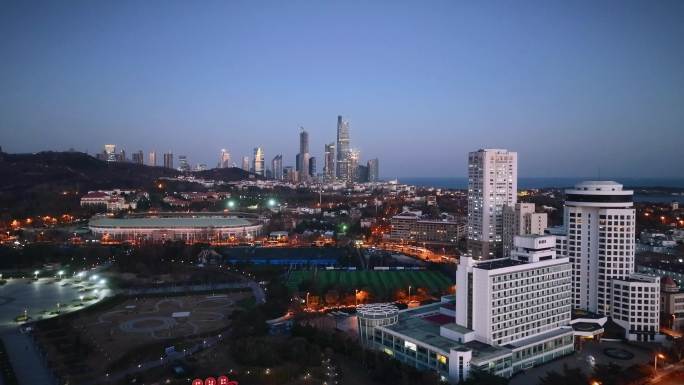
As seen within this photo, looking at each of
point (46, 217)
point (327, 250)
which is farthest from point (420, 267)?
point (46, 217)

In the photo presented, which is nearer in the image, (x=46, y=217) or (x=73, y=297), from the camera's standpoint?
(x=73, y=297)

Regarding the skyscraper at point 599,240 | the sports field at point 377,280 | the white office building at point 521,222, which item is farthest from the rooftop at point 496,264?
the white office building at point 521,222

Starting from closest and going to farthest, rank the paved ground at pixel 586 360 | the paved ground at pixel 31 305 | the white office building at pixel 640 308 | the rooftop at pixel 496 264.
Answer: the paved ground at pixel 586 360
the paved ground at pixel 31 305
the rooftop at pixel 496 264
the white office building at pixel 640 308

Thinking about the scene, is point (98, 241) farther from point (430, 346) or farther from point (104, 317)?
point (430, 346)

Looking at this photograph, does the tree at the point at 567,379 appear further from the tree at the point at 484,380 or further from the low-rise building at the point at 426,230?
the low-rise building at the point at 426,230

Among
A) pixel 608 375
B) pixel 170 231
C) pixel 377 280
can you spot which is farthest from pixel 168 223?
pixel 608 375

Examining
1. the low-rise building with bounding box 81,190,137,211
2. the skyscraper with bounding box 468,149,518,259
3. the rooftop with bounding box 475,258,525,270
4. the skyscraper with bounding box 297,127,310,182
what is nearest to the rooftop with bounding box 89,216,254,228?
the low-rise building with bounding box 81,190,137,211

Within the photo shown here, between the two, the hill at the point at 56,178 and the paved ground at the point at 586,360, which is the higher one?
the hill at the point at 56,178
